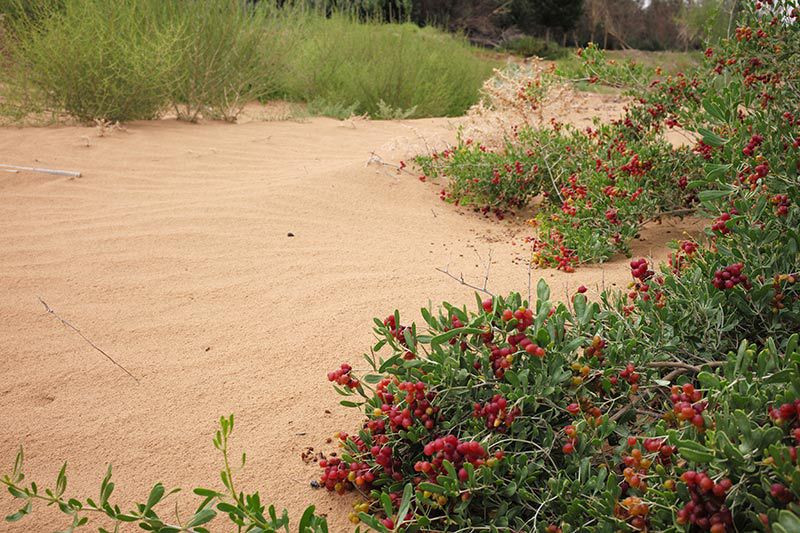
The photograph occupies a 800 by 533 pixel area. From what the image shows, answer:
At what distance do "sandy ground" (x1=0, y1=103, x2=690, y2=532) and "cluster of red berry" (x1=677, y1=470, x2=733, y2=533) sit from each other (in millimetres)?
792

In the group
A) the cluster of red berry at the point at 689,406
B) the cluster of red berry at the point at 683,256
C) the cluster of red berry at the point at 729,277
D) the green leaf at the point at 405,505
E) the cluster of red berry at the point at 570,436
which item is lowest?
the green leaf at the point at 405,505

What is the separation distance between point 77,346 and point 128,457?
0.80 meters

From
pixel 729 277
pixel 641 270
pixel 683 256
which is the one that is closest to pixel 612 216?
pixel 683 256

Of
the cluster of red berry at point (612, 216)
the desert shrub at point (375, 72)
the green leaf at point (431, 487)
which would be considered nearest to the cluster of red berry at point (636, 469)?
the green leaf at point (431, 487)

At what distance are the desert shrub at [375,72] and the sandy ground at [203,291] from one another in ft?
11.4

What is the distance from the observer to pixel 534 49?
778 inches

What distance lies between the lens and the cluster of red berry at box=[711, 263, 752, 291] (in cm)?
160

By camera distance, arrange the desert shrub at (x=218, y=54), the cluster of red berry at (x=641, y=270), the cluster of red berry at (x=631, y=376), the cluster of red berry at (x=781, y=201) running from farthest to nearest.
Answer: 1. the desert shrub at (x=218, y=54)
2. the cluster of red berry at (x=641, y=270)
3. the cluster of red berry at (x=781, y=201)
4. the cluster of red berry at (x=631, y=376)

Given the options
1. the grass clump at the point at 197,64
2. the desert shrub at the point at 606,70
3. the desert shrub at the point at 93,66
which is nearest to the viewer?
the desert shrub at the point at 606,70

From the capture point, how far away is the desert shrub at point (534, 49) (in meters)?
19.4

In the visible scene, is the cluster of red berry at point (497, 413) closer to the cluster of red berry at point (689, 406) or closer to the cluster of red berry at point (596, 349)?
the cluster of red berry at point (596, 349)

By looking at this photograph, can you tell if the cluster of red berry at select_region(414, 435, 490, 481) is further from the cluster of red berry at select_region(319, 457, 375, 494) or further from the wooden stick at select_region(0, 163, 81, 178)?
the wooden stick at select_region(0, 163, 81, 178)

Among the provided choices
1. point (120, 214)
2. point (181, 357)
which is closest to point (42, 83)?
point (120, 214)

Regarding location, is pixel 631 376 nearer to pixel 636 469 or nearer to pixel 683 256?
pixel 636 469
